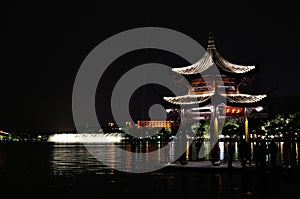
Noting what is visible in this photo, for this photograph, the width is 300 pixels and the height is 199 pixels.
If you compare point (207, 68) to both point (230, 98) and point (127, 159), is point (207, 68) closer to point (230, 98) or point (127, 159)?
point (230, 98)

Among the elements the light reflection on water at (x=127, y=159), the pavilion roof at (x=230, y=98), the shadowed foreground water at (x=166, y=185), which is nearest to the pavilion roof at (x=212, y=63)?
the pavilion roof at (x=230, y=98)

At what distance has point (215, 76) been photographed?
A: 51.9 m

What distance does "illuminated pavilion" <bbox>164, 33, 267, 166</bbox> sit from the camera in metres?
51.4

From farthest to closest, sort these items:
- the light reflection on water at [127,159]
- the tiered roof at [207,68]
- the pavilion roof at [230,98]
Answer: the tiered roof at [207,68], the pavilion roof at [230,98], the light reflection on water at [127,159]

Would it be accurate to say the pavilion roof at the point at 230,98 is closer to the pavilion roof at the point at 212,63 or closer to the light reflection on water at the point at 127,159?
the pavilion roof at the point at 212,63

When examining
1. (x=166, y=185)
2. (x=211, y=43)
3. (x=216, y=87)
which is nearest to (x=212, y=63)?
(x=211, y=43)

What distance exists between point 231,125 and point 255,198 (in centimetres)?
5772

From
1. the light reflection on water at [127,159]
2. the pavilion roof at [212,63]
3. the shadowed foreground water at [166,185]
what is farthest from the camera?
the pavilion roof at [212,63]

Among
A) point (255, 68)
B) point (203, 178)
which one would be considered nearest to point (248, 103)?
point (255, 68)

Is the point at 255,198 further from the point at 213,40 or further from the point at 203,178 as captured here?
the point at 213,40

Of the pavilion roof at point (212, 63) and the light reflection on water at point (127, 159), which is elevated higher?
the pavilion roof at point (212, 63)

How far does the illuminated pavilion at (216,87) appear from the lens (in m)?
51.4

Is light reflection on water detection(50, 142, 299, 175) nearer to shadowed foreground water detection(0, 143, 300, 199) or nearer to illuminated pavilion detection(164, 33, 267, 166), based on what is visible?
shadowed foreground water detection(0, 143, 300, 199)

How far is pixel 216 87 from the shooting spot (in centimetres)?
5144
